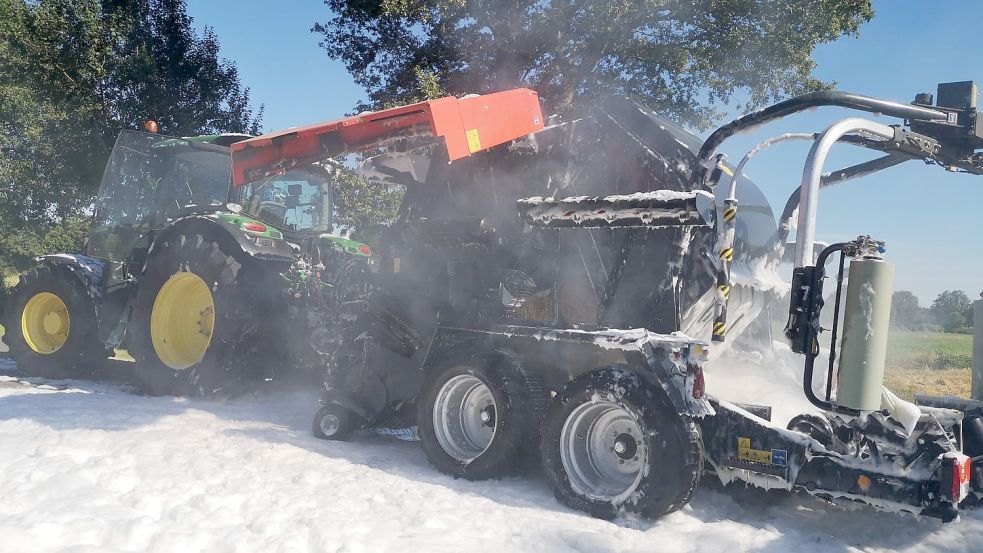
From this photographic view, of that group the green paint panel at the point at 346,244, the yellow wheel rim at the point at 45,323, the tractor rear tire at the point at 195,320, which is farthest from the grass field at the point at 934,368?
the yellow wheel rim at the point at 45,323

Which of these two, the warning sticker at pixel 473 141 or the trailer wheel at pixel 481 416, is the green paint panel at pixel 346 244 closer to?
the warning sticker at pixel 473 141

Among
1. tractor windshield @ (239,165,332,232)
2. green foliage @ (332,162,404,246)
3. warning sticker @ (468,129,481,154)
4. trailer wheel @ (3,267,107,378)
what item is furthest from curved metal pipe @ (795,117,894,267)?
green foliage @ (332,162,404,246)

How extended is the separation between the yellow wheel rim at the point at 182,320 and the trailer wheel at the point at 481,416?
356cm

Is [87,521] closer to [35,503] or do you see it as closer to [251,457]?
[35,503]

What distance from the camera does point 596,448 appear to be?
4.73 m

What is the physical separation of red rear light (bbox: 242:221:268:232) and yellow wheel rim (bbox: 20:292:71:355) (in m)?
3.32

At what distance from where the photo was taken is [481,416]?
5.29 m

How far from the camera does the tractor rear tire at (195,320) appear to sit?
23.7ft

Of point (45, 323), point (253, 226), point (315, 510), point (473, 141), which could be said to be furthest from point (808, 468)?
point (45, 323)

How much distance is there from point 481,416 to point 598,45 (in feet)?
33.8

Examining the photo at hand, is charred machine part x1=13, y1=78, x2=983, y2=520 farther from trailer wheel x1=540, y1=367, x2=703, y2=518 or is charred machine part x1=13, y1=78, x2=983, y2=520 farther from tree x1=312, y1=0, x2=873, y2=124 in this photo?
tree x1=312, y1=0, x2=873, y2=124

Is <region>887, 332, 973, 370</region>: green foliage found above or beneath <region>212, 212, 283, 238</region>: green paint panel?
beneath

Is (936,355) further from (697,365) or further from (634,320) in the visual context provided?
(697,365)

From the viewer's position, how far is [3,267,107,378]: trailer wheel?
8750mm
